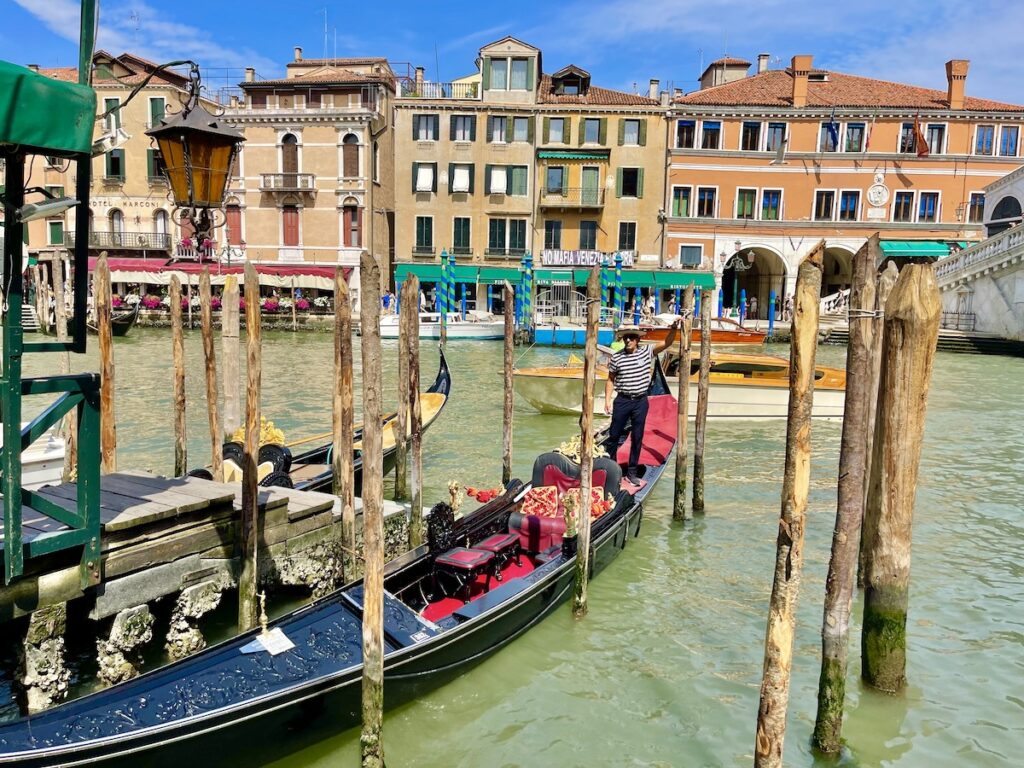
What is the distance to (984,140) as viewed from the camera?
25.5m

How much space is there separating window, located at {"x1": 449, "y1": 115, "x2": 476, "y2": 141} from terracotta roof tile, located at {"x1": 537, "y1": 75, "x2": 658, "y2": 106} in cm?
238

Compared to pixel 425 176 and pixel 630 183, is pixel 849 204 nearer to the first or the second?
pixel 630 183

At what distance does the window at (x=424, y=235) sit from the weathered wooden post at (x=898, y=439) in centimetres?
2415

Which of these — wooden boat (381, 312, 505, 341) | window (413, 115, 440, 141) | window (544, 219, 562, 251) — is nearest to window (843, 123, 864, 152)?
window (544, 219, 562, 251)

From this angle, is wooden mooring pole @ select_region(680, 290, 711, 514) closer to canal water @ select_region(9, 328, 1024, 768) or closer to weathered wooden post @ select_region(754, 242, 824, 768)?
canal water @ select_region(9, 328, 1024, 768)

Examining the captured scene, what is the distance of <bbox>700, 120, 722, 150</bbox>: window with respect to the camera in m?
25.8

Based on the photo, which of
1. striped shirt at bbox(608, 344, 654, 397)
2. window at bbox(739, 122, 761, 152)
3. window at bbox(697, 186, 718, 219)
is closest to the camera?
striped shirt at bbox(608, 344, 654, 397)

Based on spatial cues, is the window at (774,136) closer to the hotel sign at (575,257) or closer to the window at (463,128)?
the hotel sign at (575,257)

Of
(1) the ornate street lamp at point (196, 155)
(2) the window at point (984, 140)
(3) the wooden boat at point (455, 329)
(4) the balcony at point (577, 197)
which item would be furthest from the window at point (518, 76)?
(1) the ornate street lamp at point (196, 155)

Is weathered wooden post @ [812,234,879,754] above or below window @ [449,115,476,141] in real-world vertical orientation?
below

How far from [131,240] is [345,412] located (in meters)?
26.8

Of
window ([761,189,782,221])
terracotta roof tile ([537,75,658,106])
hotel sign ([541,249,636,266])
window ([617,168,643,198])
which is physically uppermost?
terracotta roof tile ([537,75,658,106])

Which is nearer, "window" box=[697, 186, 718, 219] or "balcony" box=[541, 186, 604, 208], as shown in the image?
"window" box=[697, 186, 718, 219]

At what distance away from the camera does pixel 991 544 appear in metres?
6.75
